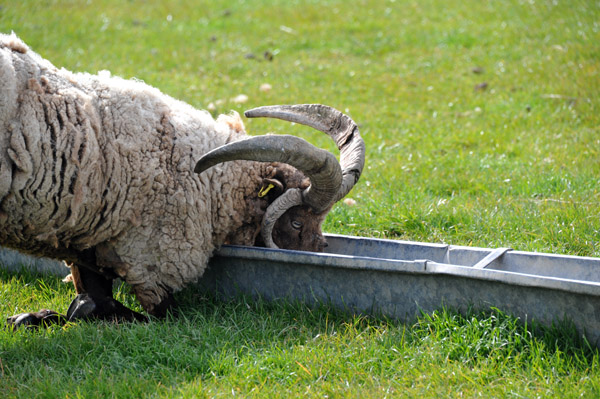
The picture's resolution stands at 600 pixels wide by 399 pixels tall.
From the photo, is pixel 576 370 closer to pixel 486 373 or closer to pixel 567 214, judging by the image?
pixel 486 373

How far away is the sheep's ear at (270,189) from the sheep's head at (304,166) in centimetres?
3

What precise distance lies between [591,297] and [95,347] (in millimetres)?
2770

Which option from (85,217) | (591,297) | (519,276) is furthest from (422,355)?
(85,217)

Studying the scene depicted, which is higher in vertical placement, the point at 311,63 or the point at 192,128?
the point at 311,63

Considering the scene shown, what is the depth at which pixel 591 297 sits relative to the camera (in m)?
3.63

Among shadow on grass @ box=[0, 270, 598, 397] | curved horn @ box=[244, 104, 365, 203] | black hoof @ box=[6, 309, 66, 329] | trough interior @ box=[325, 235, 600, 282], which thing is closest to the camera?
shadow on grass @ box=[0, 270, 598, 397]

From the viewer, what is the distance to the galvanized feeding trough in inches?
148

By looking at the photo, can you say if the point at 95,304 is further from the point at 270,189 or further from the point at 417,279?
the point at 417,279

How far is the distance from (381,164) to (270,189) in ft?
8.60

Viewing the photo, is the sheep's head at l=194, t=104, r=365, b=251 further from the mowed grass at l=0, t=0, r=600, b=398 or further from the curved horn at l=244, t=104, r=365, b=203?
the mowed grass at l=0, t=0, r=600, b=398

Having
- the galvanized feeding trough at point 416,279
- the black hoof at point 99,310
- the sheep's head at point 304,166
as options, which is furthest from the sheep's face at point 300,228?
the black hoof at point 99,310

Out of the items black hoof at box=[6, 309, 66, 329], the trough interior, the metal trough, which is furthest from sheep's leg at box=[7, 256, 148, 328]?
the trough interior

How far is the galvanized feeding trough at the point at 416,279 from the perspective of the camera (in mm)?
3762

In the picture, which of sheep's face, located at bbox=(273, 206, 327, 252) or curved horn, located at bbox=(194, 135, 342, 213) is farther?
sheep's face, located at bbox=(273, 206, 327, 252)
